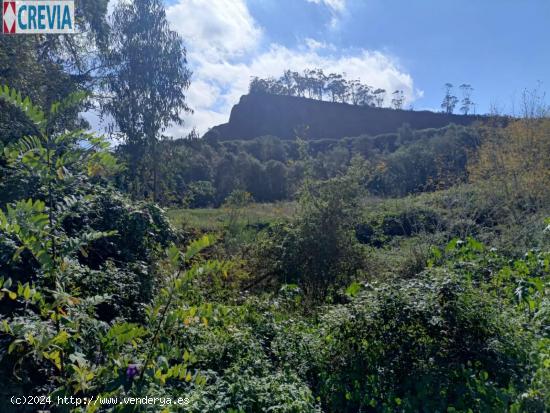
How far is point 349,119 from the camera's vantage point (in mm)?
58312

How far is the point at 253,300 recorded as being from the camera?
15.1ft

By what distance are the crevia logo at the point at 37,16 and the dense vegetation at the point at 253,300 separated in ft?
1.19

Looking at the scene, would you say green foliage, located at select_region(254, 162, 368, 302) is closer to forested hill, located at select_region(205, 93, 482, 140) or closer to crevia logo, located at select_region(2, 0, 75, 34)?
crevia logo, located at select_region(2, 0, 75, 34)

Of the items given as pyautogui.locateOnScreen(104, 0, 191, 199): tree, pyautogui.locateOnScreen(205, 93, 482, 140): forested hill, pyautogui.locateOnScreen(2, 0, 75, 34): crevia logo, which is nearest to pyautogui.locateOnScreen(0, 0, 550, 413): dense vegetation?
pyautogui.locateOnScreen(2, 0, 75, 34): crevia logo

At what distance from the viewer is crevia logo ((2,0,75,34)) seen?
671cm

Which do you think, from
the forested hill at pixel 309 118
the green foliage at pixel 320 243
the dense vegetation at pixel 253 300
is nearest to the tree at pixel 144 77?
the dense vegetation at pixel 253 300

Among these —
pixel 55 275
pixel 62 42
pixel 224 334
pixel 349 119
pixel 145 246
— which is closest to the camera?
pixel 55 275

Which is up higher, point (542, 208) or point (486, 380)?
point (542, 208)

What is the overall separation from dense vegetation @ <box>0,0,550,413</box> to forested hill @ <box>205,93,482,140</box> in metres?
48.4

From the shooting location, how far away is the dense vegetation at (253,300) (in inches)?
72.9

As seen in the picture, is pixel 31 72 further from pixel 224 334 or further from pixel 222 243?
pixel 224 334

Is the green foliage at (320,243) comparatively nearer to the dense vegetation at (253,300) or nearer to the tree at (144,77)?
the dense vegetation at (253,300)

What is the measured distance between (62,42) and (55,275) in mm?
9068

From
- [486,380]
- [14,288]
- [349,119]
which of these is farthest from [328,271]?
[349,119]
